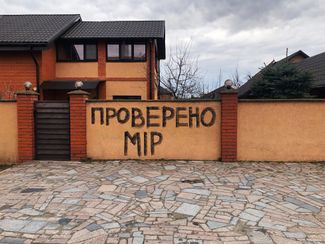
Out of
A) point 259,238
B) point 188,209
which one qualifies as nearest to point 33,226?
point 188,209

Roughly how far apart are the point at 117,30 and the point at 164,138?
30.9 ft

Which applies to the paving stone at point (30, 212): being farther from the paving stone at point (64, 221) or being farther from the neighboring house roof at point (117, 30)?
the neighboring house roof at point (117, 30)

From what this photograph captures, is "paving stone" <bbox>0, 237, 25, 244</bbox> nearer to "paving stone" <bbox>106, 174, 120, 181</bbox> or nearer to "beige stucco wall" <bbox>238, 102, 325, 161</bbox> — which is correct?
"paving stone" <bbox>106, 174, 120, 181</bbox>

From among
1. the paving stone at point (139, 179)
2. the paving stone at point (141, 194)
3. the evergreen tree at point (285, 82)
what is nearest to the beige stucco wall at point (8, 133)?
the paving stone at point (139, 179)

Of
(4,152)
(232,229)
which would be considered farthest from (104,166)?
(232,229)

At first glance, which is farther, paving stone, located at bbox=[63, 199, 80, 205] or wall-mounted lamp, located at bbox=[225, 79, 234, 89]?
wall-mounted lamp, located at bbox=[225, 79, 234, 89]

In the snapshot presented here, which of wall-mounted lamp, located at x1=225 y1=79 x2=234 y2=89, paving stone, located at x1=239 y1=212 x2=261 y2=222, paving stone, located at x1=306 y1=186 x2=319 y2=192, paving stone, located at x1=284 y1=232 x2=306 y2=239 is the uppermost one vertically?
wall-mounted lamp, located at x1=225 y1=79 x2=234 y2=89

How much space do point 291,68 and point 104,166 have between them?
8487 millimetres

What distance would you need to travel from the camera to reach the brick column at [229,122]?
7148 millimetres

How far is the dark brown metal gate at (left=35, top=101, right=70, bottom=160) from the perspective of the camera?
7.44 metres

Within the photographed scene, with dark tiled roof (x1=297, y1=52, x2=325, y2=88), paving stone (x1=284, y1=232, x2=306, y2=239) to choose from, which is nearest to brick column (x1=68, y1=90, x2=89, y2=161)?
paving stone (x1=284, y1=232, x2=306, y2=239)

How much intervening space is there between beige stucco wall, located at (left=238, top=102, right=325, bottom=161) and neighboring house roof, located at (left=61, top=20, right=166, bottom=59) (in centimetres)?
825

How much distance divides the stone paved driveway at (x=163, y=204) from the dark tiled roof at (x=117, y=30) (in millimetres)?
9052

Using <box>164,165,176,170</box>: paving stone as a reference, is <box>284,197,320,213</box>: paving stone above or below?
below
